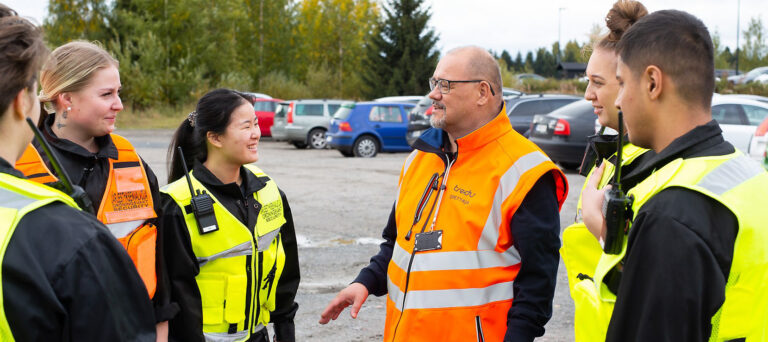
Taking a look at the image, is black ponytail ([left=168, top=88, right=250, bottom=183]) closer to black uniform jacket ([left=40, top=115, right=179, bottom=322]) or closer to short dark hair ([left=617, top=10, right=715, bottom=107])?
black uniform jacket ([left=40, top=115, right=179, bottom=322])

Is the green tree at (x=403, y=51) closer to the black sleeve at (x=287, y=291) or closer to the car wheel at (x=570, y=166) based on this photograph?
the car wheel at (x=570, y=166)

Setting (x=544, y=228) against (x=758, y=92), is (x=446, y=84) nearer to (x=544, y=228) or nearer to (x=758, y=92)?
(x=544, y=228)

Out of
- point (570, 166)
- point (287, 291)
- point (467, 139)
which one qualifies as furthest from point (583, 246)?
point (570, 166)

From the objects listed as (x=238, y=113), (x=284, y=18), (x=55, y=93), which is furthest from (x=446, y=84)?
(x=284, y=18)

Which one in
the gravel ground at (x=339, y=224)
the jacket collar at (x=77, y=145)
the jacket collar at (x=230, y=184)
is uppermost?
the jacket collar at (x=77, y=145)

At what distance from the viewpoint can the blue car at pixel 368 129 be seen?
59.5ft

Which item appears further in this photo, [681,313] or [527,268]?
[527,268]

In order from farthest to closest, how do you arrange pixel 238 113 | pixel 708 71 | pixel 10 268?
pixel 238 113 < pixel 708 71 < pixel 10 268

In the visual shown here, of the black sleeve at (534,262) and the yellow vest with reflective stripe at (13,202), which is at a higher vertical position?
the yellow vest with reflective stripe at (13,202)

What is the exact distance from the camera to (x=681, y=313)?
1527mm

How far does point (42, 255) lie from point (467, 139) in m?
1.81

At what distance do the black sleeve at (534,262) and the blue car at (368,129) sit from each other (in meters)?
15.5

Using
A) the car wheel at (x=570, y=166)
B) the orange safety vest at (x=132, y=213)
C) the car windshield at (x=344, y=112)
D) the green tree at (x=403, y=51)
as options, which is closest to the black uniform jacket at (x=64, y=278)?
the orange safety vest at (x=132, y=213)

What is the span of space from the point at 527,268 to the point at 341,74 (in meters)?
52.1
